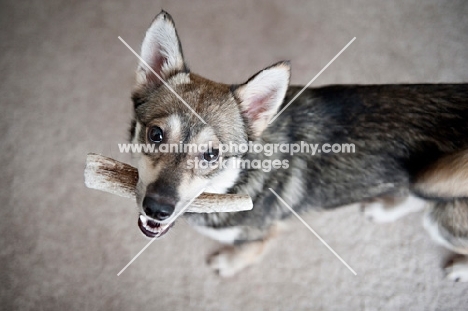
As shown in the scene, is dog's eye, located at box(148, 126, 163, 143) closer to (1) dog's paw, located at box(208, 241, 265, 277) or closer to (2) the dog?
(2) the dog

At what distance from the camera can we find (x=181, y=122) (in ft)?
4.52

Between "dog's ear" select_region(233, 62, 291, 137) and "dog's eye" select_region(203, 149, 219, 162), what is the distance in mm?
186

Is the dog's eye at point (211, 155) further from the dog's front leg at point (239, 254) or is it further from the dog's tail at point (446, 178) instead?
the dog's tail at point (446, 178)

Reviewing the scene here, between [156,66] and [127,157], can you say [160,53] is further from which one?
[127,157]

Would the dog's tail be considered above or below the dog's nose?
above

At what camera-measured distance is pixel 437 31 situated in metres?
2.60

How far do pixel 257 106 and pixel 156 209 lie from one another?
1.80ft

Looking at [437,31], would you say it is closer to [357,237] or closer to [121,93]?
[357,237]

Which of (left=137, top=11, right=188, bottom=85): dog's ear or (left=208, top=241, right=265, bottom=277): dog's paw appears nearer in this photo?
(left=137, top=11, right=188, bottom=85): dog's ear

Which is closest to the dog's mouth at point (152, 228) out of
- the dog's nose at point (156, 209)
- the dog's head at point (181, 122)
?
the dog's head at point (181, 122)

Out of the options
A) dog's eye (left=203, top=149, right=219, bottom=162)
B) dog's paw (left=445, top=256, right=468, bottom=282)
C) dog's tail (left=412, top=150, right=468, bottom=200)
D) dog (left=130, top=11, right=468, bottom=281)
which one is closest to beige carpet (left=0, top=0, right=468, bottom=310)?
dog's paw (left=445, top=256, right=468, bottom=282)

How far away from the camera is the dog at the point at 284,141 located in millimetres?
1378

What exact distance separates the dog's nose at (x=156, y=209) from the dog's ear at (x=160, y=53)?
498mm

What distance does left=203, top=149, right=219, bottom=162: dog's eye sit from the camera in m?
1.41
